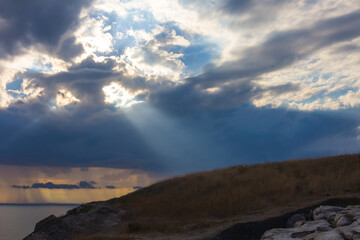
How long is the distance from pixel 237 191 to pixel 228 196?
103cm

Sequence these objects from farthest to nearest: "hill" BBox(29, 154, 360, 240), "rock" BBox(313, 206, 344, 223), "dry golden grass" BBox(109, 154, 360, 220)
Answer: "dry golden grass" BBox(109, 154, 360, 220) < "hill" BBox(29, 154, 360, 240) < "rock" BBox(313, 206, 344, 223)

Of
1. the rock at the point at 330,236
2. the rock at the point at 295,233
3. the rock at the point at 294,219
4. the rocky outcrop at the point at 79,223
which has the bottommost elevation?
the rock at the point at 294,219

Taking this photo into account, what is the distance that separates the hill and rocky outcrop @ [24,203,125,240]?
1.17ft

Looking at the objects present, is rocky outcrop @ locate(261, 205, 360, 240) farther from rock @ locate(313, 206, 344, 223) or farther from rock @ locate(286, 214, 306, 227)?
rock @ locate(286, 214, 306, 227)

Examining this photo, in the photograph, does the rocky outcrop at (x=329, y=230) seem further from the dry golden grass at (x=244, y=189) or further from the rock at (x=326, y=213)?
the dry golden grass at (x=244, y=189)

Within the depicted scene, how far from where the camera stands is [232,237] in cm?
1536

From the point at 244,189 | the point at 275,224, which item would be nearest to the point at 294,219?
the point at 275,224

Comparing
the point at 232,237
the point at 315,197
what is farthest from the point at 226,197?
the point at 232,237

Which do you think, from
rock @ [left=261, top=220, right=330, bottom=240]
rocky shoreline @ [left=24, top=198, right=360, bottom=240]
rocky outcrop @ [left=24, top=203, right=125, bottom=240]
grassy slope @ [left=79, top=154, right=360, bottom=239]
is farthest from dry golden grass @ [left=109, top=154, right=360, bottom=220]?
rock @ [left=261, top=220, right=330, bottom=240]

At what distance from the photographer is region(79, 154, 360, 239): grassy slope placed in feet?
68.0

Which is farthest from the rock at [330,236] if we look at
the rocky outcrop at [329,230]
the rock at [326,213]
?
the rock at [326,213]

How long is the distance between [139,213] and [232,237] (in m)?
10.6

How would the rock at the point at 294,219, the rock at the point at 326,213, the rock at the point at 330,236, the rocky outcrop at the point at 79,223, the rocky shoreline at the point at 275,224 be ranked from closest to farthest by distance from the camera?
the rock at the point at 330,236
the rocky shoreline at the point at 275,224
the rock at the point at 326,213
the rock at the point at 294,219
the rocky outcrop at the point at 79,223

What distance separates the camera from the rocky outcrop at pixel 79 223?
59.5ft
